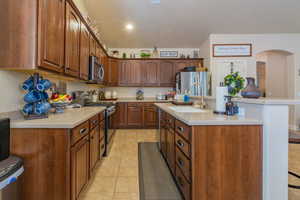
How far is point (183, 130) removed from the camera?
1.43 meters

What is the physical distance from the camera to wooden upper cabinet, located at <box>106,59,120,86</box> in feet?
15.4

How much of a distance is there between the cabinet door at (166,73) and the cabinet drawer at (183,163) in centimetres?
354

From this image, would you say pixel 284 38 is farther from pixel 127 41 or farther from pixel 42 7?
pixel 42 7

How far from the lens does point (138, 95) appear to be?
5191 mm

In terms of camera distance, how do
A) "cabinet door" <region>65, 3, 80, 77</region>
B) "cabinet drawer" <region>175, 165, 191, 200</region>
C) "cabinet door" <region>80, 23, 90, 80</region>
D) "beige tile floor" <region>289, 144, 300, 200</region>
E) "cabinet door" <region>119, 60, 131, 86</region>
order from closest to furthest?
"cabinet drawer" <region>175, 165, 191, 200</region> → "beige tile floor" <region>289, 144, 300, 200</region> → "cabinet door" <region>65, 3, 80, 77</region> → "cabinet door" <region>80, 23, 90, 80</region> → "cabinet door" <region>119, 60, 131, 86</region>

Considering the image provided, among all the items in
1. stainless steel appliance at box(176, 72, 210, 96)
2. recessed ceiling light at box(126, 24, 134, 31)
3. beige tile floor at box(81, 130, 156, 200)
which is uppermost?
recessed ceiling light at box(126, 24, 134, 31)

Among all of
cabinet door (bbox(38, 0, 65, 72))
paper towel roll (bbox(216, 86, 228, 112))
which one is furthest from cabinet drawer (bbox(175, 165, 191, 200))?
cabinet door (bbox(38, 0, 65, 72))

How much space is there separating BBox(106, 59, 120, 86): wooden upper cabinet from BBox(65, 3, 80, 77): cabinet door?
243 cm

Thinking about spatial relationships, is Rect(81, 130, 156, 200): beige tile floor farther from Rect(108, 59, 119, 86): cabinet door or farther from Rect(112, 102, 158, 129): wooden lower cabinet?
Rect(108, 59, 119, 86): cabinet door

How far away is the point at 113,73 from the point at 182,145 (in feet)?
12.8

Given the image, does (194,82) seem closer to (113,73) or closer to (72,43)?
(113,73)

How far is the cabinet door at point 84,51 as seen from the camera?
2305mm

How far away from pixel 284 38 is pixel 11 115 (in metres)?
6.40

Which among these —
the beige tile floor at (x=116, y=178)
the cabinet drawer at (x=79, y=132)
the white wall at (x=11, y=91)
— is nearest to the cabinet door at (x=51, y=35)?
the white wall at (x=11, y=91)
